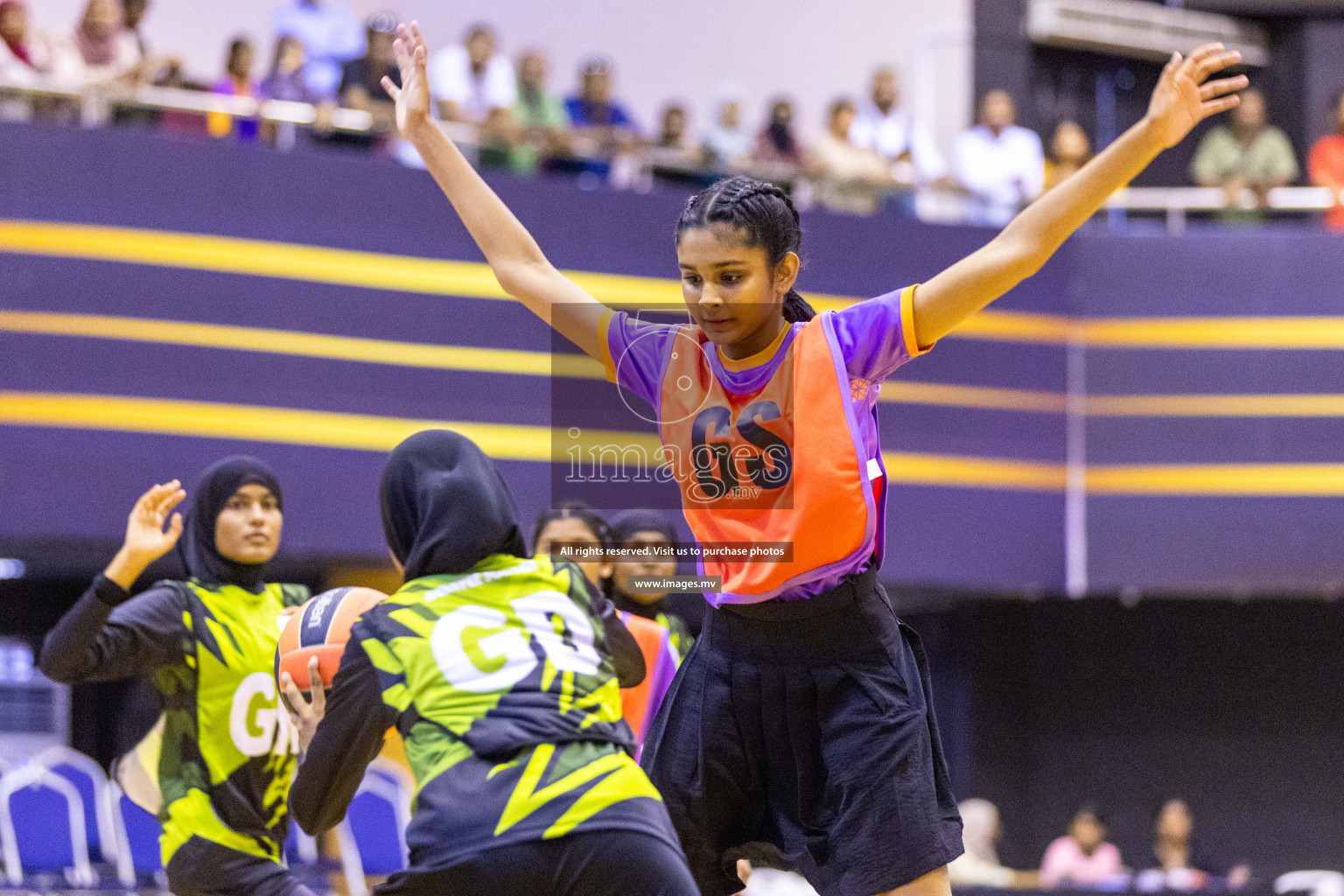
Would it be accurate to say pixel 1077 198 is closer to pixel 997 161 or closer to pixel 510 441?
pixel 510 441

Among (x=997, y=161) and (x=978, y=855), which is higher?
(x=997, y=161)

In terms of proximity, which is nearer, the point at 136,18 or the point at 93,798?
the point at 93,798

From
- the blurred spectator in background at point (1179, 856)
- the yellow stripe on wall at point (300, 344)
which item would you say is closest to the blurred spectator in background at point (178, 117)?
the yellow stripe on wall at point (300, 344)

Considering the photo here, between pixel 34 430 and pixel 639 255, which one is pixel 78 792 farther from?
pixel 639 255

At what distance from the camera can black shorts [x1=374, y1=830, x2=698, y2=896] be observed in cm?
245

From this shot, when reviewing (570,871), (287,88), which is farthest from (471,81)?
(570,871)

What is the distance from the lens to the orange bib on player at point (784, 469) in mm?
2715

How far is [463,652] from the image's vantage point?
2584mm

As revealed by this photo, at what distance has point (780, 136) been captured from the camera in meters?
9.92

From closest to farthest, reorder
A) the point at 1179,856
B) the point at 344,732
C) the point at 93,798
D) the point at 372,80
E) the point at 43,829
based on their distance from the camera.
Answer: the point at 344,732 < the point at 43,829 < the point at 93,798 < the point at 372,80 < the point at 1179,856

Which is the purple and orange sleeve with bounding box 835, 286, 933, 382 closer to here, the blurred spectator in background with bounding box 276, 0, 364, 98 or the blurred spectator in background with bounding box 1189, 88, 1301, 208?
the blurred spectator in background with bounding box 276, 0, 364, 98

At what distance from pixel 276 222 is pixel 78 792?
3444 mm

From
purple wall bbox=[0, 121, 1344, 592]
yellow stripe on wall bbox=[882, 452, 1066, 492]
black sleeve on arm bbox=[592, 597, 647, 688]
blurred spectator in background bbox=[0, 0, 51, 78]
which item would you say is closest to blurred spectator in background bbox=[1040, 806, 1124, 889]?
purple wall bbox=[0, 121, 1344, 592]

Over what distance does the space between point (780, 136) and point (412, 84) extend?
283 inches
